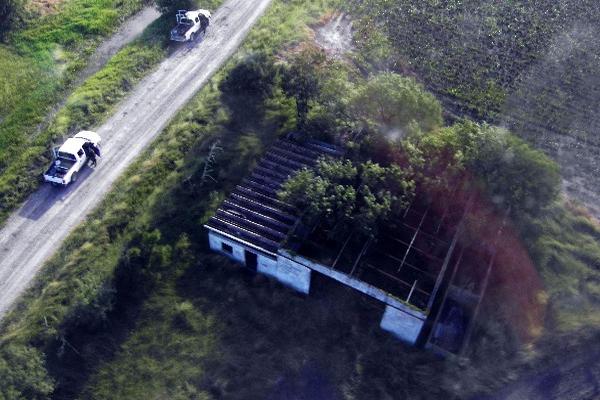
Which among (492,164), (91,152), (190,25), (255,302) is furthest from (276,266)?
(190,25)

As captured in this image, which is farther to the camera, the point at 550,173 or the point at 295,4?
the point at 295,4

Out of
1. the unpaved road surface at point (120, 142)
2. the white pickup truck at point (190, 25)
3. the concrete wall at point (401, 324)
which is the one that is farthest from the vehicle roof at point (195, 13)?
the concrete wall at point (401, 324)

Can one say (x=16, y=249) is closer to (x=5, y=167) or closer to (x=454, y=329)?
(x=5, y=167)

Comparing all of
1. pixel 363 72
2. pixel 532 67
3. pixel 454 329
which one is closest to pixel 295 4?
pixel 363 72

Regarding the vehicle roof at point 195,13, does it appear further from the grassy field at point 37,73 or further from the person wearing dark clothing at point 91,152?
the person wearing dark clothing at point 91,152

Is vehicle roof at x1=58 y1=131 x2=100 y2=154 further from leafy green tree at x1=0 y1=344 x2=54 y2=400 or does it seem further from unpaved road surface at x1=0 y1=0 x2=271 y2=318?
leafy green tree at x1=0 y1=344 x2=54 y2=400

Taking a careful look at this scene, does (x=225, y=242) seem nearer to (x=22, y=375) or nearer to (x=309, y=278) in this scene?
(x=309, y=278)

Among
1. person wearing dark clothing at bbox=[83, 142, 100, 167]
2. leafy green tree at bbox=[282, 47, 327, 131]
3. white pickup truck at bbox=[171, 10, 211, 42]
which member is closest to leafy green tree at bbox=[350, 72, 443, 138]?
leafy green tree at bbox=[282, 47, 327, 131]
